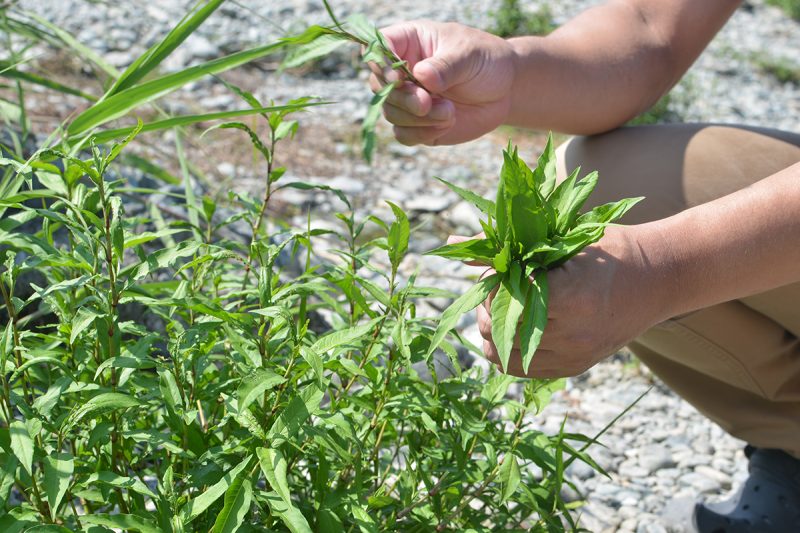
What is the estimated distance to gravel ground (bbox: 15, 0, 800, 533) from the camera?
8.03 ft

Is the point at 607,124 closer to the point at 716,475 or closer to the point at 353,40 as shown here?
the point at 353,40

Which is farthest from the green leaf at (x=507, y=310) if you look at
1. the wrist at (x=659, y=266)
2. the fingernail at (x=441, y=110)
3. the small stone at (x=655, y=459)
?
the small stone at (x=655, y=459)

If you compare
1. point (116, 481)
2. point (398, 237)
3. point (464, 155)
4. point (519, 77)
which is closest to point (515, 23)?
point (464, 155)

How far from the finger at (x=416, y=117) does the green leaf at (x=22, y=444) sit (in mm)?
912

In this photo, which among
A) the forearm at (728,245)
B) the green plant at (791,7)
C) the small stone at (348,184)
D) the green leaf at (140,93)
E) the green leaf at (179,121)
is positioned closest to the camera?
the forearm at (728,245)

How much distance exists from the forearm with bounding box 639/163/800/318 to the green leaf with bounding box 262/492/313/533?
0.58 m

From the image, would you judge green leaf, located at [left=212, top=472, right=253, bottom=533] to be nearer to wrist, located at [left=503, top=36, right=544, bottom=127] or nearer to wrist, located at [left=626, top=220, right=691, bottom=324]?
wrist, located at [left=626, top=220, right=691, bottom=324]

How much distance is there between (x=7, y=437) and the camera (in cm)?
118

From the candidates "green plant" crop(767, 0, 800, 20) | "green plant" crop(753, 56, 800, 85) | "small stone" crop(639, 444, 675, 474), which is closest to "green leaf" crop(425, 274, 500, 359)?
"small stone" crop(639, 444, 675, 474)

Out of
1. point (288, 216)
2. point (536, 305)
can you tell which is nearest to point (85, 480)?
point (536, 305)

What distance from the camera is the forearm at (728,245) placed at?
130 centimetres

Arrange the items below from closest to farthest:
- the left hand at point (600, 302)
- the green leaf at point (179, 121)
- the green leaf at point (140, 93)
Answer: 1. the left hand at point (600, 302)
2. the green leaf at point (179, 121)
3. the green leaf at point (140, 93)

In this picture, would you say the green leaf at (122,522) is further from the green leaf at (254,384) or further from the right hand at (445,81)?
the right hand at (445,81)

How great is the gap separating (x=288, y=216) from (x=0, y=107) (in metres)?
1.46
